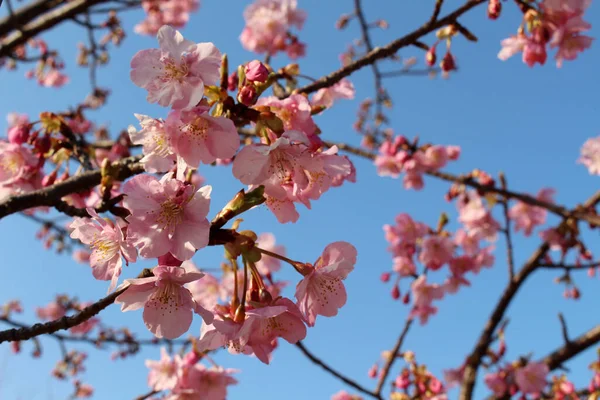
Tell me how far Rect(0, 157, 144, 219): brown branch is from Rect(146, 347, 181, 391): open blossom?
1.33m

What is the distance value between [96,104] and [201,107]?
5067mm

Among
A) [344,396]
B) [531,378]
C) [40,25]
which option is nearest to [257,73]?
[40,25]

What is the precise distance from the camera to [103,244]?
1.25 m

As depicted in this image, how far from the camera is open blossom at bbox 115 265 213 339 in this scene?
1086mm

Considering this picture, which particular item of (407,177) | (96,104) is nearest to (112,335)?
(96,104)

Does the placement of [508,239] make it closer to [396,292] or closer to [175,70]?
[396,292]

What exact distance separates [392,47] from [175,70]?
103cm

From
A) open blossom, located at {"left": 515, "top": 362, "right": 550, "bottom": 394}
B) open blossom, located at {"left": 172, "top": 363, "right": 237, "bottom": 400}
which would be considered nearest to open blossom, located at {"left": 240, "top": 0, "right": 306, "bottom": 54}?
open blossom, located at {"left": 172, "top": 363, "right": 237, "bottom": 400}

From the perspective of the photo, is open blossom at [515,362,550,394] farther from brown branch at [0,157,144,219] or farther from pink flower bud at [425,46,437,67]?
brown branch at [0,157,144,219]

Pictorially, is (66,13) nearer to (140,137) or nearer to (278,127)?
(140,137)

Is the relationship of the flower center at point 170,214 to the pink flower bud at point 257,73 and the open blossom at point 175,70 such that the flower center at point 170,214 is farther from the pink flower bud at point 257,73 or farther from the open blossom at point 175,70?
the pink flower bud at point 257,73

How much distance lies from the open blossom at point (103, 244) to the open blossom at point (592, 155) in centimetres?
468

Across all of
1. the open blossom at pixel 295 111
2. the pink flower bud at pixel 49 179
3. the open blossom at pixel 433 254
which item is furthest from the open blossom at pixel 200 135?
the open blossom at pixel 433 254

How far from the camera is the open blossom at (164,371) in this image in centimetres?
251
